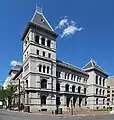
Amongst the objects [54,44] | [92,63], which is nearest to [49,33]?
[54,44]

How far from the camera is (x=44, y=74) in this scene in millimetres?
67125

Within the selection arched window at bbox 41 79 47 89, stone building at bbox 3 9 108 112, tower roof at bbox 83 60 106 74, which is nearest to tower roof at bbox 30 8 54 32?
stone building at bbox 3 9 108 112

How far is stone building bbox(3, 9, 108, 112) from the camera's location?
64.5m

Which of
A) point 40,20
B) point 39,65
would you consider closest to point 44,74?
point 39,65

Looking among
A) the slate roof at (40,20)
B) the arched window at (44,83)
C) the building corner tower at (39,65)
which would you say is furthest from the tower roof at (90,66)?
the arched window at (44,83)

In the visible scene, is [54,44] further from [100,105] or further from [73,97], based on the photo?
[100,105]

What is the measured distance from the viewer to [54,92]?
232 feet

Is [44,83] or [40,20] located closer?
[44,83]

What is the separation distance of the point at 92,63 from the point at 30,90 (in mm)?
40539

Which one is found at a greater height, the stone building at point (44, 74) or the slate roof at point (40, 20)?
the slate roof at point (40, 20)

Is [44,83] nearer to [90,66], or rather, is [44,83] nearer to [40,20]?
[40,20]

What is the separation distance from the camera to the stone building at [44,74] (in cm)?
6450

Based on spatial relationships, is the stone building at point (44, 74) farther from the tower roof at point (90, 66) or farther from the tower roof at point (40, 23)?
the tower roof at point (90, 66)

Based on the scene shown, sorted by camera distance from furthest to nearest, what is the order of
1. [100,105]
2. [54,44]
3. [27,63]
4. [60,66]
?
[100,105]
[60,66]
[54,44]
[27,63]
